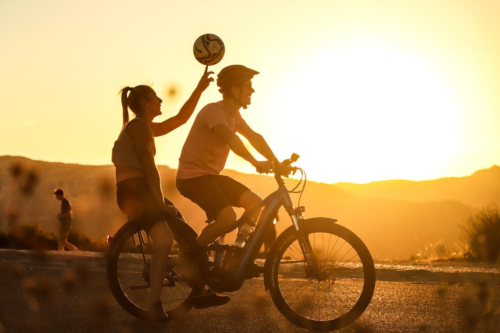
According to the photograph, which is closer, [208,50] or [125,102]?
[125,102]

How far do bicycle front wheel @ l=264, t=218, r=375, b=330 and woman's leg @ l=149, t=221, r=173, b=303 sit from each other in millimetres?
907

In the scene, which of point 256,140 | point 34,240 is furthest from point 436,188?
point 256,140

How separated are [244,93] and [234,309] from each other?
7.06ft

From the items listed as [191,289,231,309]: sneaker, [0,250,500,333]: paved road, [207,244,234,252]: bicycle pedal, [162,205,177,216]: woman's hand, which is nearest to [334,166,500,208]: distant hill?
[0,250,500,333]: paved road

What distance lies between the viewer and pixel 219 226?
20.5 feet

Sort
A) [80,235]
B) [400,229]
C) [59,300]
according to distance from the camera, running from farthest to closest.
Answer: [400,229]
[80,235]
[59,300]

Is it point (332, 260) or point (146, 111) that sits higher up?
point (146, 111)

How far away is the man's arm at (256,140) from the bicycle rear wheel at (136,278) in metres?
Result: 1.34

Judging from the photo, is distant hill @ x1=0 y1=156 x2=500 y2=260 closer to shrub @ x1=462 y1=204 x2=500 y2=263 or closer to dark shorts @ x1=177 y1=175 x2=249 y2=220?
shrub @ x1=462 y1=204 x2=500 y2=263

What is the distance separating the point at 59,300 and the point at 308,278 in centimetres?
290

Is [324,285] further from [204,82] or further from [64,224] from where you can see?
[64,224]

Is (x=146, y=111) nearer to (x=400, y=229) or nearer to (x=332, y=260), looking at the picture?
(x=332, y=260)

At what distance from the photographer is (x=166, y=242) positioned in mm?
6113

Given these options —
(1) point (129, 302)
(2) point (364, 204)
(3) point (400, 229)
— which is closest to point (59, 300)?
(1) point (129, 302)
